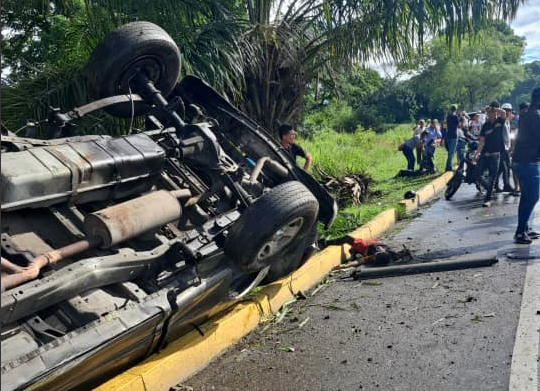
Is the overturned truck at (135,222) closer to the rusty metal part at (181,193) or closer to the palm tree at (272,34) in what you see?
the rusty metal part at (181,193)

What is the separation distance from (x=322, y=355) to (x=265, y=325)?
→ 76 cm

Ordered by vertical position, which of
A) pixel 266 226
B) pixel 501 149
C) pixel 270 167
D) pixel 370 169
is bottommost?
pixel 370 169

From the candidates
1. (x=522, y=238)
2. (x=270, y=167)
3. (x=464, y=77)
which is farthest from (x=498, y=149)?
(x=464, y=77)

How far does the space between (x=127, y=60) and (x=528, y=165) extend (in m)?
4.52

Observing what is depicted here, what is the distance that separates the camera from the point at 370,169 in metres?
14.7

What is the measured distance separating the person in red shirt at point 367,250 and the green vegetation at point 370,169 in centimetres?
98

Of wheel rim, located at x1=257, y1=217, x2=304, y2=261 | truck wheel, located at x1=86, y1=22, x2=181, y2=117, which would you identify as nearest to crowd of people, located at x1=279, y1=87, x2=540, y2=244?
truck wheel, located at x1=86, y1=22, x2=181, y2=117

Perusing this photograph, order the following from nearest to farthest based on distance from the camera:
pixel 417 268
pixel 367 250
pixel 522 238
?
1. pixel 417 268
2. pixel 367 250
3. pixel 522 238

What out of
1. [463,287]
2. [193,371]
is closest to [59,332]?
[193,371]

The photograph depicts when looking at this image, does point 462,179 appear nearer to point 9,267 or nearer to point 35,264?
point 35,264

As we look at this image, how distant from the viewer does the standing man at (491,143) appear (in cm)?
935

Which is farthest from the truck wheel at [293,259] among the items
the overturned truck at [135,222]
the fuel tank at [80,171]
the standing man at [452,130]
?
the standing man at [452,130]

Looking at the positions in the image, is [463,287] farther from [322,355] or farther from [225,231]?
[225,231]

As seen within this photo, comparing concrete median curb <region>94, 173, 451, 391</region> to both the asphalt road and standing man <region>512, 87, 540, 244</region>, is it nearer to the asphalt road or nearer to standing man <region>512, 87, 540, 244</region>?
the asphalt road
